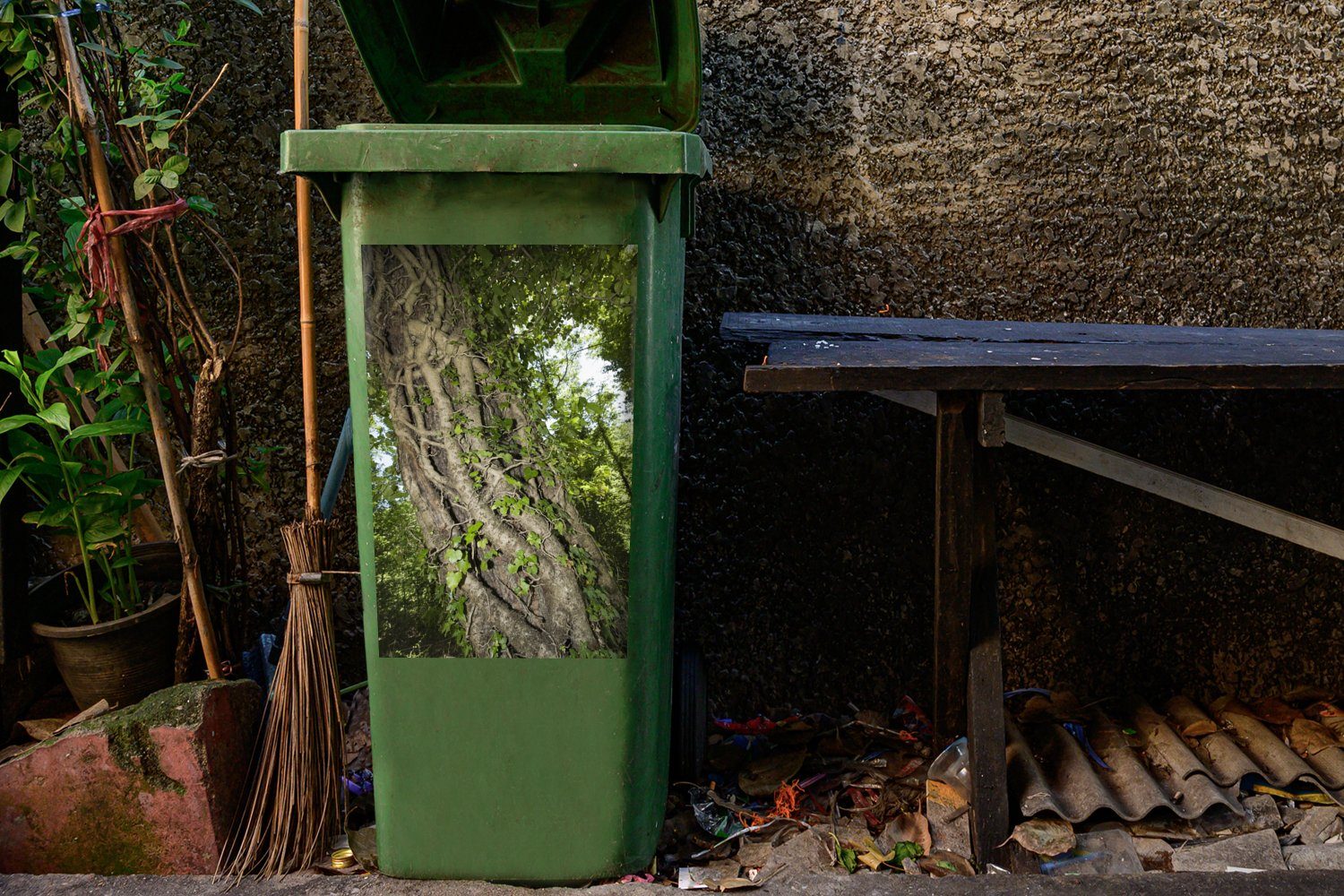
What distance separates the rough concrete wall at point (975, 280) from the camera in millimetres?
2529

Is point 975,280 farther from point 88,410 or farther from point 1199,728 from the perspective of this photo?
point 88,410

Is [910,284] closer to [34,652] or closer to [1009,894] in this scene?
[1009,894]

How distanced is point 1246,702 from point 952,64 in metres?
1.91

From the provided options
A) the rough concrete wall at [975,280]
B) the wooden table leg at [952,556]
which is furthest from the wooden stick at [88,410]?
the wooden table leg at [952,556]

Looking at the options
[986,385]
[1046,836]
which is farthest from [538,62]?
[1046,836]

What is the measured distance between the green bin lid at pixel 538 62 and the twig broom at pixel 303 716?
22 centimetres

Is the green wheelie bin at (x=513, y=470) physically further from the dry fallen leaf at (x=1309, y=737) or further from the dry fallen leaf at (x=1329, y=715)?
the dry fallen leaf at (x=1329, y=715)

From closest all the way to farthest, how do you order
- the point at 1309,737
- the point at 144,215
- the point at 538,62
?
the point at 144,215 < the point at 538,62 < the point at 1309,737

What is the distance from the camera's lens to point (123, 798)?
1904 mm

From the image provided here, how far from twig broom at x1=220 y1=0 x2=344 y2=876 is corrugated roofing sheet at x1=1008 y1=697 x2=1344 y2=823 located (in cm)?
148

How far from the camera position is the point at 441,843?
183cm

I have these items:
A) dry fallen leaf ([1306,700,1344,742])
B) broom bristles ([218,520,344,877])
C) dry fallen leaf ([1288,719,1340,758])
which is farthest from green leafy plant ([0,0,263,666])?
dry fallen leaf ([1306,700,1344,742])

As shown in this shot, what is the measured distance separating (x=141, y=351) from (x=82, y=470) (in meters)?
0.34

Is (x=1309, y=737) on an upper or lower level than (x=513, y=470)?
lower
